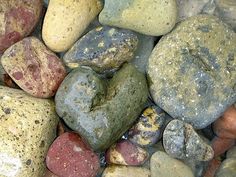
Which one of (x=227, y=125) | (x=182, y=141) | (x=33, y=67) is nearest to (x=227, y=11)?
(x=227, y=125)

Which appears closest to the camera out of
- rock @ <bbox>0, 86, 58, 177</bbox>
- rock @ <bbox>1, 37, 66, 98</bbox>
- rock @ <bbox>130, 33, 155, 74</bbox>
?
rock @ <bbox>0, 86, 58, 177</bbox>

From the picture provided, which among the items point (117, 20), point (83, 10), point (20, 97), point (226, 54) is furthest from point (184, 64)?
point (20, 97)

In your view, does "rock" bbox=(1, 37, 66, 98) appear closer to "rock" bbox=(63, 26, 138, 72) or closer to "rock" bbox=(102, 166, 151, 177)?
"rock" bbox=(63, 26, 138, 72)

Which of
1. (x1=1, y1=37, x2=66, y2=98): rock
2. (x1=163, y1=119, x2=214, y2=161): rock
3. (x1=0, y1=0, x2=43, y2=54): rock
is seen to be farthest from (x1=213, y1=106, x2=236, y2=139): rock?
(x1=0, y1=0, x2=43, y2=54): rock

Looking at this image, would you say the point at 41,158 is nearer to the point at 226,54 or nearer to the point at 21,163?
the point at 21,163

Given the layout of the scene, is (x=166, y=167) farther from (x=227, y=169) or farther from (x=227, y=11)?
(x=227, y=11)

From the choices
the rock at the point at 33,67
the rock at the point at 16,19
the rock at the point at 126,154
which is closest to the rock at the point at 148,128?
the rock at the point at 126,154

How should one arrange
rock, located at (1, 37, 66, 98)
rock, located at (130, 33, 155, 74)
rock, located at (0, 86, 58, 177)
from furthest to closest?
rock, located at (130, 33, 155, 74) < rock, located at (1, 37, 66, 98) < rock, located at (0, 86, 58, 177)
